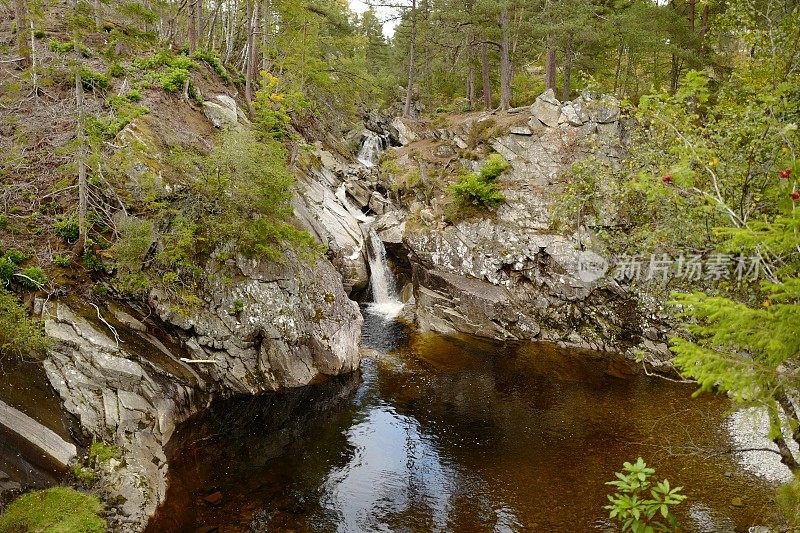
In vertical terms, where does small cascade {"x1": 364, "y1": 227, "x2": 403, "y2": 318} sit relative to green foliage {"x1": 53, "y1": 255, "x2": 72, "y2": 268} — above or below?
below

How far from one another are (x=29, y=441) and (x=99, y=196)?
22.6 feet

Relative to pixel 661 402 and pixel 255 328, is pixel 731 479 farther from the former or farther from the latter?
pixel 255 328

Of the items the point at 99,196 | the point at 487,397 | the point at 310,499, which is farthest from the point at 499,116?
the point at 310,499

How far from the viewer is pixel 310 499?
1070 cm

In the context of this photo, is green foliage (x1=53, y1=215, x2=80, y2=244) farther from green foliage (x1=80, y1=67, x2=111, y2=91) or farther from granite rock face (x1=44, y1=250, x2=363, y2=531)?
green foliage (x1=80, y1=67, x2=111, y2=91)

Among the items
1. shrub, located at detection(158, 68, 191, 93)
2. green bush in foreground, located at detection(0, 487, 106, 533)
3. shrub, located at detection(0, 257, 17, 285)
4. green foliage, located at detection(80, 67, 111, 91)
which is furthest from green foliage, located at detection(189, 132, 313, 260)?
green bush in foreground, located at detection(0, 487, 106, 533)

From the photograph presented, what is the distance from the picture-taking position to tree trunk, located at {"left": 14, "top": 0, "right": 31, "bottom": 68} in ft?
50.5

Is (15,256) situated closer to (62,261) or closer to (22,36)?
(62,261)

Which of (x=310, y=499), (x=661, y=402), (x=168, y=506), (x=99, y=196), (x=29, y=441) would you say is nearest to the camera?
(x=29, y=441)

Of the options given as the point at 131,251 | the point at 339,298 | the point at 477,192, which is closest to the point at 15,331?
the point at 131,251

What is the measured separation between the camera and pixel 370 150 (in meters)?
35.2

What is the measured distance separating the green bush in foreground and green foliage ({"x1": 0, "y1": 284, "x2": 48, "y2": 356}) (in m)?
3.16

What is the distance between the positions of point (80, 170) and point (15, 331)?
438 centimetres

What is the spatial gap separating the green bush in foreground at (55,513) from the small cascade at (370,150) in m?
27.5
